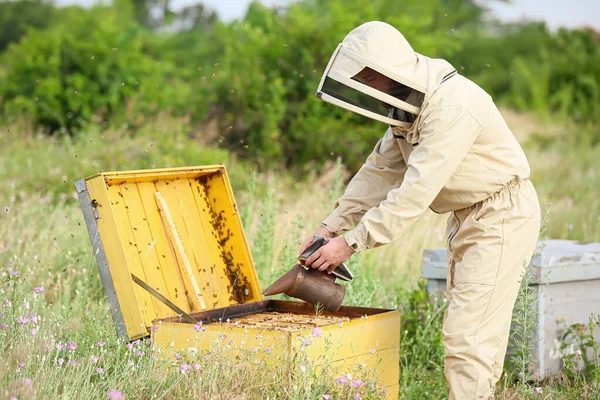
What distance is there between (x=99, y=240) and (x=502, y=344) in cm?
211

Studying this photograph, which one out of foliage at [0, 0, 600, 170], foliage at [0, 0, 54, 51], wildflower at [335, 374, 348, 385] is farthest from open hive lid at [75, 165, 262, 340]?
foliage at [0, 0, 54, 51]

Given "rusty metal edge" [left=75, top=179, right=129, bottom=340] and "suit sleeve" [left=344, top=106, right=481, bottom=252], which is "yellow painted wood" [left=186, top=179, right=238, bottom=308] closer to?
"rusty metal edge" [left=75, top=179, right=129, bottom=340]

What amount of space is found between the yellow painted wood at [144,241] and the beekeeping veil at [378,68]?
50.6 inches

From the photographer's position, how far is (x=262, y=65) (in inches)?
406

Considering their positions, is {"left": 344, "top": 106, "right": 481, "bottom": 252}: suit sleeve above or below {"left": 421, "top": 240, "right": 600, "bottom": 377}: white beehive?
above

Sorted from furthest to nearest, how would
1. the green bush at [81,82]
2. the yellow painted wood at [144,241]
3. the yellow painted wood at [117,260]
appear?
1. the green bush at [81,82]
2. the yellow painted wood at [144,241]
3. the yellow painted wood at [117,260]

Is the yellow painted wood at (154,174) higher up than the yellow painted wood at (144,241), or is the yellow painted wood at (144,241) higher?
the yellow painted wood at (154,174)

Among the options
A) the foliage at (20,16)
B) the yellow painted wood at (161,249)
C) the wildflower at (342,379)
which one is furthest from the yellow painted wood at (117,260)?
the foliage at (20,16)

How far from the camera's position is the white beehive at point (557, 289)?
441 centimetres

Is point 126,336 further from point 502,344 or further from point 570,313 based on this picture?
point 570,313

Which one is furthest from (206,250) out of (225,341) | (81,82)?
(81,82)

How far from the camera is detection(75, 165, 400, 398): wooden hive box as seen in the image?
11.1ft

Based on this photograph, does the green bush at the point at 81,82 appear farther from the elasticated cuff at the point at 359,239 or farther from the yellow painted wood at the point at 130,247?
the elasticated cuff at the point at 359,239

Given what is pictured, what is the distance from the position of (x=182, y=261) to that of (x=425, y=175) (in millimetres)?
1580
